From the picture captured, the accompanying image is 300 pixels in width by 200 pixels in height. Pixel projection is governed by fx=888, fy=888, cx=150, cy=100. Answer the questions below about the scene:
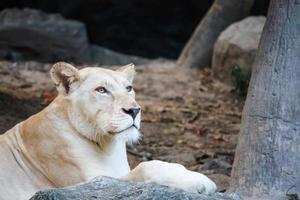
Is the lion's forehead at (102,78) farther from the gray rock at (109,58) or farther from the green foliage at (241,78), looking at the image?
the gray rock at (109,58)

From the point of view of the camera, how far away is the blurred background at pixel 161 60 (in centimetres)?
A: 973

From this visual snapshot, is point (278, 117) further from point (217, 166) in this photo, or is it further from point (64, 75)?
point (217, 166)

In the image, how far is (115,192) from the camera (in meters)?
4.55

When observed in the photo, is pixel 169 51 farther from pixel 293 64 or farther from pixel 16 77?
pixel 293 64

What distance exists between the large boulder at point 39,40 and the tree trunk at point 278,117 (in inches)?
296

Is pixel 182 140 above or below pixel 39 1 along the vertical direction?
below

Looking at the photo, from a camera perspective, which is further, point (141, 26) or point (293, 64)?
point (141, 26)

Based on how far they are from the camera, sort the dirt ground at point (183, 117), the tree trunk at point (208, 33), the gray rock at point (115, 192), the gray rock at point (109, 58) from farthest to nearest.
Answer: the gray rock at point (109, 58) < the tree trunk at point (208, 33) < the dirt ground at point (183, 117) < the gray rock at point (115, 192)

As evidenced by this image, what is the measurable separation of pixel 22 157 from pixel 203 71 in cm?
812

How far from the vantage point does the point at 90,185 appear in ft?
15.2

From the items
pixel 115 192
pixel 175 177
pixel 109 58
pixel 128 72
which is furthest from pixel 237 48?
pixel 115 192

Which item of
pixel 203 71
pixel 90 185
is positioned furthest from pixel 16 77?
pixel 90 185

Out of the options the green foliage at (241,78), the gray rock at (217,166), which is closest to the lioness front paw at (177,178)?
the gray rock at (217,166)

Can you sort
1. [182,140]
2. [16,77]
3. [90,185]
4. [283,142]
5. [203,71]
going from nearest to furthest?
1. [90,185]
2. [283,142]
3. [182,140]
4. [16,77]
5. [203,71]
